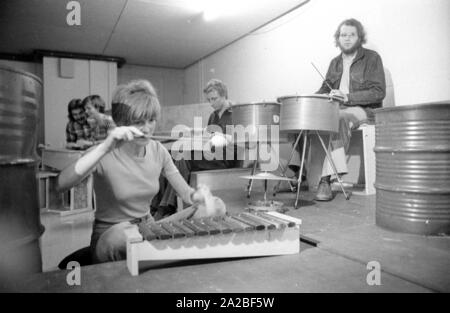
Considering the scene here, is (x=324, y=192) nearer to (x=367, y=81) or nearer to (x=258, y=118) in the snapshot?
(x=258, y=118)

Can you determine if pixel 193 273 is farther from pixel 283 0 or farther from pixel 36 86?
pixel 283 0

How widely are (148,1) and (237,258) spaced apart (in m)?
4.13

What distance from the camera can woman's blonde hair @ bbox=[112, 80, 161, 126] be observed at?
62.7 inches

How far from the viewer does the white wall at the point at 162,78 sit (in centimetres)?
851

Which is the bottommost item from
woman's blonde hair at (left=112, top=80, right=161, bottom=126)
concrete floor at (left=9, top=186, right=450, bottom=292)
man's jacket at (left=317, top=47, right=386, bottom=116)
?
concrete floor at (left=9, top=186, right=450, bottom=292)

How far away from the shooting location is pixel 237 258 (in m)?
1.55

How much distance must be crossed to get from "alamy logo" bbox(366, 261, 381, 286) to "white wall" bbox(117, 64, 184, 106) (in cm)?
770

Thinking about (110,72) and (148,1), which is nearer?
(148,1)

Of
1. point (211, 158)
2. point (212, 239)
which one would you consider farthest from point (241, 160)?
point (212, 239)

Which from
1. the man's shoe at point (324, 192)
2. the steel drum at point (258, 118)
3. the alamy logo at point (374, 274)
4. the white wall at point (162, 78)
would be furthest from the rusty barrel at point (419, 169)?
the white wall at point (162, 78)

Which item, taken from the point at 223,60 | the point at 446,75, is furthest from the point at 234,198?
the point at 223,60

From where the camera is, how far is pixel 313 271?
56.1 inches

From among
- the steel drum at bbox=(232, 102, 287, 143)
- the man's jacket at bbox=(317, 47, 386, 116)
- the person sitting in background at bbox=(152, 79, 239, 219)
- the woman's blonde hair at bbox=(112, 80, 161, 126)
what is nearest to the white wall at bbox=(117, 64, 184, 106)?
the person sitting in background at bbox=(152, 79, 239, 219)

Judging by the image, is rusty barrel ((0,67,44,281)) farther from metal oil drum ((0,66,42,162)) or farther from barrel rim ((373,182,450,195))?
barrel rim ((373,182,450,195))
